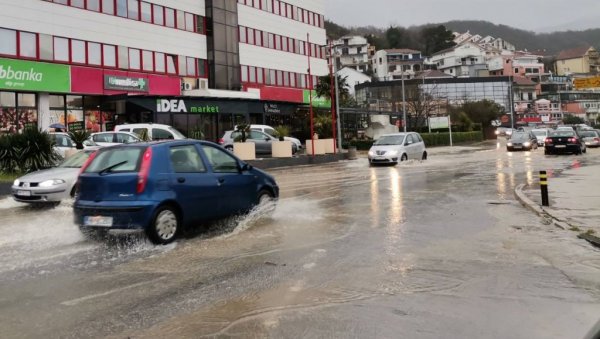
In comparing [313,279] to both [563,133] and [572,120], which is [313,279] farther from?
[572,120]

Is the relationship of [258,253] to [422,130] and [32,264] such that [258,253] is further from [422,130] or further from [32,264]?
[422,130]

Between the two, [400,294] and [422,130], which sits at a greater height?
[422,130]

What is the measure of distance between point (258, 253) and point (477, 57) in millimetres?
131470

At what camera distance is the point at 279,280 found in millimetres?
5867

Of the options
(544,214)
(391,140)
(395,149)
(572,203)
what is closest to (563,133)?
(391,140)

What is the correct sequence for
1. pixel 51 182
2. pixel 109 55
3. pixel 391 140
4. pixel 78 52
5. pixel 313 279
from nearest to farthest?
pixel 313 279 → pixel 51 182 → pixel 391 140 → pixel 78 52 → pixel 109 55

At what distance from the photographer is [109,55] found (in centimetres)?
3581

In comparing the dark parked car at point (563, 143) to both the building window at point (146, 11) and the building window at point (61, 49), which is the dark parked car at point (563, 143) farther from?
the building window at point (61, 49)

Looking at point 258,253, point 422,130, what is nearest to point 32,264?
point 258,253

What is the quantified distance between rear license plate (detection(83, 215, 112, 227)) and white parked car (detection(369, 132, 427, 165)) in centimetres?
1843

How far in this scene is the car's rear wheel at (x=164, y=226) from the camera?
24.9 ft

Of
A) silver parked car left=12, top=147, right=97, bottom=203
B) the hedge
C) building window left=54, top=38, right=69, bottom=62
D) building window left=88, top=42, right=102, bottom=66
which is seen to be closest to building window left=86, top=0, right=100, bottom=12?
building window left=88, top=42, right=102, bottom=66

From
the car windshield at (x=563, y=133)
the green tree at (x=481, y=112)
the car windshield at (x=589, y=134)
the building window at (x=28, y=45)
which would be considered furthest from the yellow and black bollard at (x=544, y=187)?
the green tree at (x=481, y=112)

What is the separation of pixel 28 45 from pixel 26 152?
16.9m
